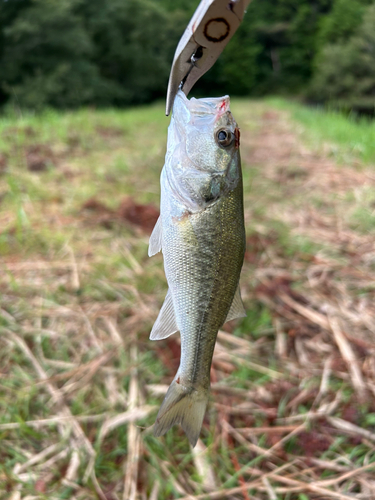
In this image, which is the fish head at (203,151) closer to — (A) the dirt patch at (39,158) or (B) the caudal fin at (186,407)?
(B) the caudal fin at (186,407)

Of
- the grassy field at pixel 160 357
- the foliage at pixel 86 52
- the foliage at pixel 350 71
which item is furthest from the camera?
the foliage at pixel 86 52

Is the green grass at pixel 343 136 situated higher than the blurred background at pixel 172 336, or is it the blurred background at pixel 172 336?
the green grass at pixel 343 136

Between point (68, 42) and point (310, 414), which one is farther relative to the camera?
point (68, 42)

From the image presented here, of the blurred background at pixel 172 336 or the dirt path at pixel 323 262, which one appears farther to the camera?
the dirt path at pixel 323 262

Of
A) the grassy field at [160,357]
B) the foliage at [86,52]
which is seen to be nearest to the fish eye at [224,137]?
the grassy field at [160,357]

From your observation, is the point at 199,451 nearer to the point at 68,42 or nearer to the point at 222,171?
the point at 222,171

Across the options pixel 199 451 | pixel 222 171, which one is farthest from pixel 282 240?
pixel 222 171
